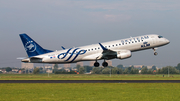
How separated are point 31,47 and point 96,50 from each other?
583 inches

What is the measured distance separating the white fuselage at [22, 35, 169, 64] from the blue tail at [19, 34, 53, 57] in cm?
156

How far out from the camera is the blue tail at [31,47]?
2405 inches

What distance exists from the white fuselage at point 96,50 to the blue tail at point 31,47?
1.56 meters

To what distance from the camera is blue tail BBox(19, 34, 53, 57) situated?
6109cm

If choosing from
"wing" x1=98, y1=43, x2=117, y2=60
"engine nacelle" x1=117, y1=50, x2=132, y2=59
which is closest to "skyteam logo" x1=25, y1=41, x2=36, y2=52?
"wing" x1=98, y1=43, x2=117, y2=60

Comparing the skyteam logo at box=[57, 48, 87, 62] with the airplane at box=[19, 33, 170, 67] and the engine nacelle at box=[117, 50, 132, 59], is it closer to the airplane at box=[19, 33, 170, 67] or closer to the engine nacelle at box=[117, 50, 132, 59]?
the airplane at box=[19, 33, 170, 67]

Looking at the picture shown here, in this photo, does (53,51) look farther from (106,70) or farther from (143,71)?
(143,71)

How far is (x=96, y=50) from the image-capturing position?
195 feet

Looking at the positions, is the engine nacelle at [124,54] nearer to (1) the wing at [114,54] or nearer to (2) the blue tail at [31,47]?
(1) the wing at [114,54]
